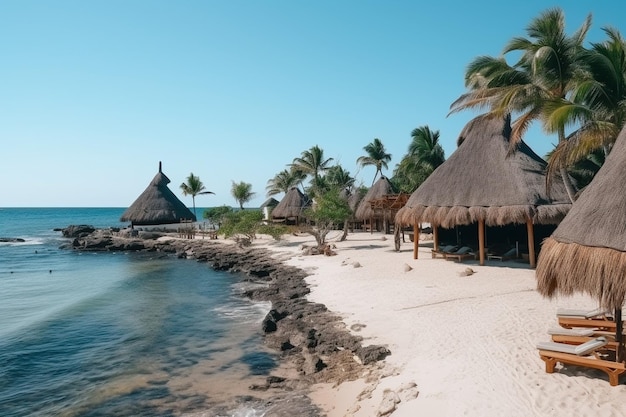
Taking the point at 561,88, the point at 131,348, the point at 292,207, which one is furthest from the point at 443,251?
the point at 292,207

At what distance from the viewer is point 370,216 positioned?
32.2 metres

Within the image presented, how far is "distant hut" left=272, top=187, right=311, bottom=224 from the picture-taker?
126 feet

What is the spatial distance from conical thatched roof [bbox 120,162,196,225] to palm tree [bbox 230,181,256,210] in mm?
5993

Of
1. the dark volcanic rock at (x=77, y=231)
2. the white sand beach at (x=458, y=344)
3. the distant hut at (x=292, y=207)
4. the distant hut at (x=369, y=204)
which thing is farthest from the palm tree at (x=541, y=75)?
the dark volcanic rock at (x=77, y=231)

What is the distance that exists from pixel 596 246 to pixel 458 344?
3.61 metres

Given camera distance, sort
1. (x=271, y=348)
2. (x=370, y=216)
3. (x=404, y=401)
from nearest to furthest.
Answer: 1. (x=404, y=401)
2. (x=271, y=348)
3. (x=370, y=216)

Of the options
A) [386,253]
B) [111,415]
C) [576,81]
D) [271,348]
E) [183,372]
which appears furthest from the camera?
[386,253]

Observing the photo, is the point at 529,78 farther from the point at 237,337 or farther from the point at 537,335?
the point at 237,337

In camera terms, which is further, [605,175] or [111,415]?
[111,415]

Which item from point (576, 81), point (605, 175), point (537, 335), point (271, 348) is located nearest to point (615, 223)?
point (605, 175)

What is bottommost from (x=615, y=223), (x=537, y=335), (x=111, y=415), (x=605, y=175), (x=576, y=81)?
(x=111, y=415)

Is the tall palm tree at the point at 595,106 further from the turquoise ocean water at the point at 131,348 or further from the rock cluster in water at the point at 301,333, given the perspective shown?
the turquoise ocean water at the point at 131,348

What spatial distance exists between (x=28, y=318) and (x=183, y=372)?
9960mm

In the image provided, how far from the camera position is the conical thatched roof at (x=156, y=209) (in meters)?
42.0
